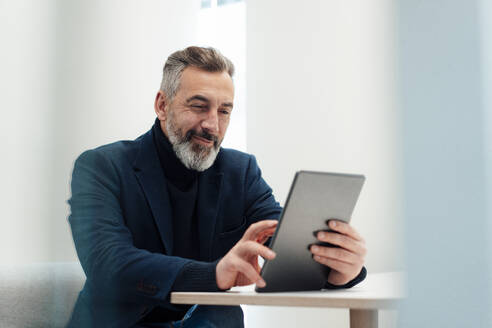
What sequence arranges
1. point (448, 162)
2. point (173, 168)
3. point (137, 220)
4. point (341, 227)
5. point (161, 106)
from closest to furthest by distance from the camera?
point (448, 162), point (341, 227), point (137, 220), point (173, 168), point (161, 106)

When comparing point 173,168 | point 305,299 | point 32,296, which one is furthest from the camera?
point 173,168

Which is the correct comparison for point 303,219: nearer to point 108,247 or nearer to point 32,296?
point 108,247

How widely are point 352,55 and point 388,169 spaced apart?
0.52 metres

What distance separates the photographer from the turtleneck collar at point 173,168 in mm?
1391

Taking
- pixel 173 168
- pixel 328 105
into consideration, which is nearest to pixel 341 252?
pixel 173 168

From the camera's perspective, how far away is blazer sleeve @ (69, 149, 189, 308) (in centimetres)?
94

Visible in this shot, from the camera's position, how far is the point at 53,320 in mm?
1146

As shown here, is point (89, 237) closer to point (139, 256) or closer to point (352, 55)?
point (139, 256)

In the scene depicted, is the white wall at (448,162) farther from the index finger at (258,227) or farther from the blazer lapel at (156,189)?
the blazer lapel at (156,189)

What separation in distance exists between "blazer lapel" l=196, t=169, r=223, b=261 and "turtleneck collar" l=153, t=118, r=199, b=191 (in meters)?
0.03

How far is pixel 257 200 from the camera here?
4.80 ft

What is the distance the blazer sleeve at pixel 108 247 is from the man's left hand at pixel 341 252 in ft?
0.85

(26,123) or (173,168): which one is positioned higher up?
(26,123)

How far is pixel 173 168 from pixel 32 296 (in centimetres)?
47
